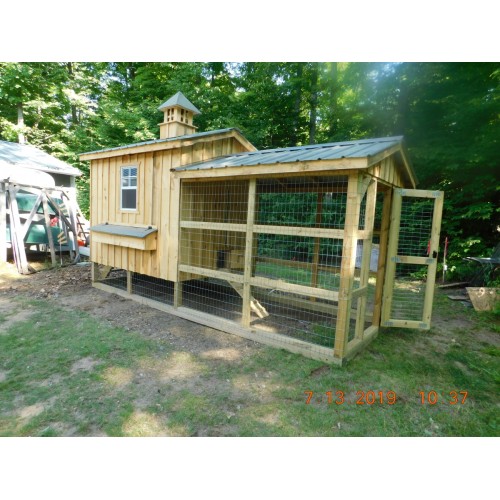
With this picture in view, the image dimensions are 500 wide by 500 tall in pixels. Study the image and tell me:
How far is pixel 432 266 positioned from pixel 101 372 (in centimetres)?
441

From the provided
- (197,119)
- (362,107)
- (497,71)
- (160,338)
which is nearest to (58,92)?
(197,119)

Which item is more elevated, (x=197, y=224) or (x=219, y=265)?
(x=197, y=224)

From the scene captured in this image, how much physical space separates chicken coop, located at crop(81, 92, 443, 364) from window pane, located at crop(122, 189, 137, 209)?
3 centimetres

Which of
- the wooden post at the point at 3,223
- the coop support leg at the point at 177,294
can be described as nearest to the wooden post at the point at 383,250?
the coop support leg at the point at 177,294

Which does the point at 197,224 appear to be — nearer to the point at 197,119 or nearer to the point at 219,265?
the point at 219,265

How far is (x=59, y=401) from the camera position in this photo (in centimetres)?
292

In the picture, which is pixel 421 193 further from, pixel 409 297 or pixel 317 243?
pixel 409 297

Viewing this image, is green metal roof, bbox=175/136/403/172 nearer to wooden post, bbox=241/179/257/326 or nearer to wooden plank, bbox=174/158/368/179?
wooden plank, bbox=174/158/368/179

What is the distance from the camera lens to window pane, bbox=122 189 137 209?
5921 mm

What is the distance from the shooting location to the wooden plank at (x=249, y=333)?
3.85m
